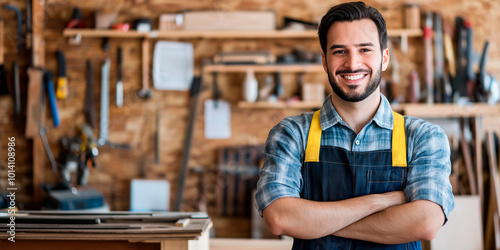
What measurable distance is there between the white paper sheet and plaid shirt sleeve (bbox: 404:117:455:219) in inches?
103

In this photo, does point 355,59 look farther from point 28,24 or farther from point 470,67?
point 28,24

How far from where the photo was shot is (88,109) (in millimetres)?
4012

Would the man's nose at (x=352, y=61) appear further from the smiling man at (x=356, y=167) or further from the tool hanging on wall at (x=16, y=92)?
the tool hanging on wall at (x=16, y=92)

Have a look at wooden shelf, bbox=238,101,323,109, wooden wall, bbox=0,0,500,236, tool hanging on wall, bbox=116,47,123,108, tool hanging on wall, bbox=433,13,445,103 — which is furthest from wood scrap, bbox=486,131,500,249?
tool hanging on wall, bbox=116,47,123,108

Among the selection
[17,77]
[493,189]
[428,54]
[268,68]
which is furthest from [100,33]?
[493,189]

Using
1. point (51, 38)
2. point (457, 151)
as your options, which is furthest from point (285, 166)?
point (51, 38)

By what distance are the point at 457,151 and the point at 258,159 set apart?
1.63 metres

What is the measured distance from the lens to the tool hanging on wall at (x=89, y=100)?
13.1 feet

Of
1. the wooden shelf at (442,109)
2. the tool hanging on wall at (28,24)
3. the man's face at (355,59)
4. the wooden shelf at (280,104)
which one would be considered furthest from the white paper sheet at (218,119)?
the man's face at (355,59)

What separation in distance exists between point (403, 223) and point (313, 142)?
14.5 inches

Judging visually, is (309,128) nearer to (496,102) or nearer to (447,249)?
(447,249)

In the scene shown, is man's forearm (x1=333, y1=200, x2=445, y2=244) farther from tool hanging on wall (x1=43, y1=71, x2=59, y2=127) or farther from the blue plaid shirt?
tool hanging on wall (x1=43, y1=71, x2=59, y2=127)

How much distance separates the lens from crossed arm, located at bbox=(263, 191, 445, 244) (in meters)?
1.39

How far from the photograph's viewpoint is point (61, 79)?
3967mm
